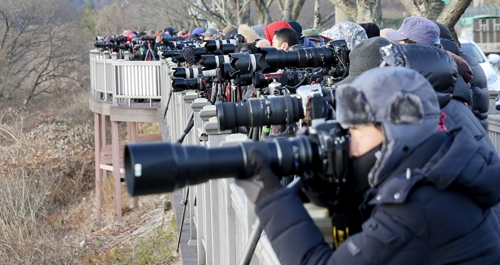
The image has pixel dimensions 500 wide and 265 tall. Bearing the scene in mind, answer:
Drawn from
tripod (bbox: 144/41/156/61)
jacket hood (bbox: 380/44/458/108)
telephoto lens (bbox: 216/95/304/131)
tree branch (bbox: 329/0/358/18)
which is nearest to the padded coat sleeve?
telephoto lens (bbox: 216/95/304/131)

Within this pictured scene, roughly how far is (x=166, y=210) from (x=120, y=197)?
5315mm

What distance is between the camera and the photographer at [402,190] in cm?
248

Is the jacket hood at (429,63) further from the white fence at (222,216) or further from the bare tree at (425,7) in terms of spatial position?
the bare tree at (425,7)

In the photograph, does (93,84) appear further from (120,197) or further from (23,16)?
(23,16)

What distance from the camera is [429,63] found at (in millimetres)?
3707

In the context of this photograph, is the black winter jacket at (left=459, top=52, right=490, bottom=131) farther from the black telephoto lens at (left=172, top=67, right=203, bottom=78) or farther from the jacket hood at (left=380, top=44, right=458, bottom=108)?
the black telephoto lens at (left=172, top=67, right=203, bottom=78)

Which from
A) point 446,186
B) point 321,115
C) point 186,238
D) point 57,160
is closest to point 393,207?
point 446,186

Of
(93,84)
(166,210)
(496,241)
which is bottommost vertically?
(166,210)

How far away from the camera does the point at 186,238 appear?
297 inches

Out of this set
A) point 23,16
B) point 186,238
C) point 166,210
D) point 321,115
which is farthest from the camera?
point 23,16

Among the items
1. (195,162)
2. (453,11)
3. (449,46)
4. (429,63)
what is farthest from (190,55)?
(195,162)

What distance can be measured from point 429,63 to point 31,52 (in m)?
38.2

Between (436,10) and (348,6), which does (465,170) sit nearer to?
(436,10)

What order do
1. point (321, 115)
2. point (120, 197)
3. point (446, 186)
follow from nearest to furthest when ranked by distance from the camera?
point (446, 186) → point (321, 115) → point (120, 197)
